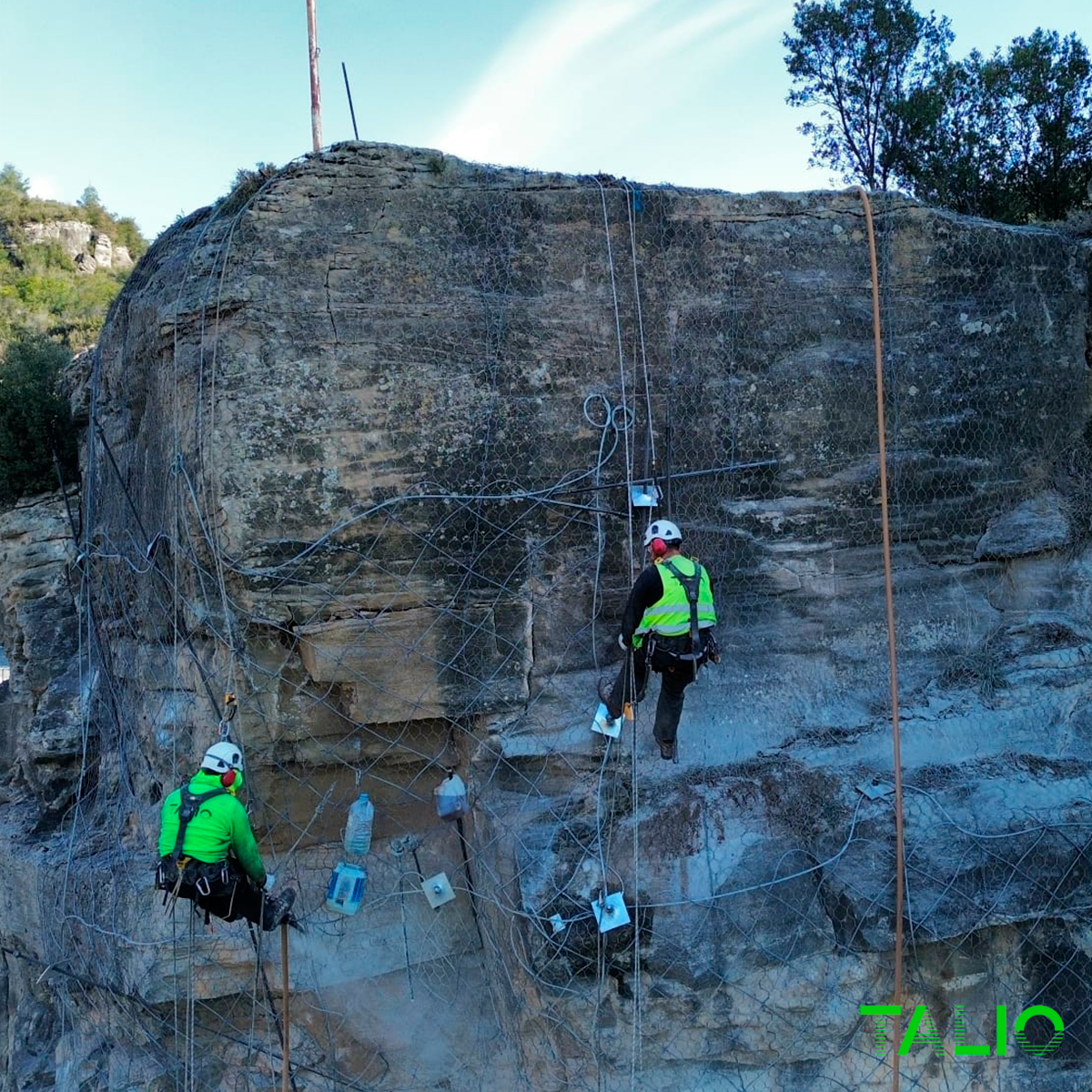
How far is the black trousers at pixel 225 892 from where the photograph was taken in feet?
15.0

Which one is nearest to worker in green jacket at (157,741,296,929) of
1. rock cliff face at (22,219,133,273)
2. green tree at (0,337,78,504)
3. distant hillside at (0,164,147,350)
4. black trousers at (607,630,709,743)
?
black trousers at (607,630,709,743)

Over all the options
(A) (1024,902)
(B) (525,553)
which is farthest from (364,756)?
(A) (1024,902)

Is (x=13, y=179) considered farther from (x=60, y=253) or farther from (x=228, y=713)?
(x=228, y=713)

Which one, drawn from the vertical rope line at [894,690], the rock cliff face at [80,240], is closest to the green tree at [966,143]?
the vertical rope line at [894,690]

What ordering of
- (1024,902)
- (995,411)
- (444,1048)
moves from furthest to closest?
(995,411), (444,1048), (1024,902)

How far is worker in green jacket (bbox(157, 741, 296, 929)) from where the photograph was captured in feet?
15.0

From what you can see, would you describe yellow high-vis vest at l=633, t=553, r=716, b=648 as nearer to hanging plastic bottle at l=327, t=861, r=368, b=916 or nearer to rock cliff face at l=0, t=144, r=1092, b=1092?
rock cliff face at l=0, t=144, r=1092, b=1092

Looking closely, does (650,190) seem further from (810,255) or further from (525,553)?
(525,553)

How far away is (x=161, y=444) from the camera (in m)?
5.63

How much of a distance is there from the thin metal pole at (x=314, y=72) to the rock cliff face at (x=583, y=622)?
538 cm

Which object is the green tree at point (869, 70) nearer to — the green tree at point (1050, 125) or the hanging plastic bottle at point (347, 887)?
the green tree at point (1050, 125)

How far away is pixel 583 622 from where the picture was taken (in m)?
5.65

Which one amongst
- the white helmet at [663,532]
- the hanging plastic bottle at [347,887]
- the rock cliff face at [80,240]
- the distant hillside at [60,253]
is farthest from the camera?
the rock cliff face at [80,240]

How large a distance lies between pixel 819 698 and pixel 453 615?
2.22 meters
